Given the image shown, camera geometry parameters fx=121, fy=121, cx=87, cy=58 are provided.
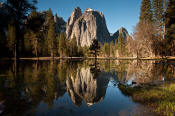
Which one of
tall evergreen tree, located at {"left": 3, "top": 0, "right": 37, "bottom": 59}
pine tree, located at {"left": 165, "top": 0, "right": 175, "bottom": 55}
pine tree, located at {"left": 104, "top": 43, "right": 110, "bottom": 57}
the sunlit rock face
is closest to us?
the sunlit rock face

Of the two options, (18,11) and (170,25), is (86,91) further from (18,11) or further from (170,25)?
(170,25)

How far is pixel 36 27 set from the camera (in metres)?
18.0

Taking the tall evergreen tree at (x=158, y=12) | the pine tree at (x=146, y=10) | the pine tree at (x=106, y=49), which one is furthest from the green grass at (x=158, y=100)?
the pine tree at (x=106, y=49)

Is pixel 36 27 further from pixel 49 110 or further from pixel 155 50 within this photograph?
pixel 155 50

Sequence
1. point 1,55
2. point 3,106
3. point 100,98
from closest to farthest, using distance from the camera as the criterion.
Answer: point 3,106, point 100,98, point 1,55

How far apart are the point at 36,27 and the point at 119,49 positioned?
75410mm

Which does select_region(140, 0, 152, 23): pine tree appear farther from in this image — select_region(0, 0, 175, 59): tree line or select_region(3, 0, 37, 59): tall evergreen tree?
select_region(3, 0, 37, 59): tall evergreen tree

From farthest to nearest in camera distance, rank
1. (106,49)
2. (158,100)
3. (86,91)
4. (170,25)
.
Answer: (106,49)
(170,25)
(86,91)
(158,100)

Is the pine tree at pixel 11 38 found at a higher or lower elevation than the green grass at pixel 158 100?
higher

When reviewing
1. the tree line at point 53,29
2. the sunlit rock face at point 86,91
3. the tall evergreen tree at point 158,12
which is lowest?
the sunlit rock face at point 86,91

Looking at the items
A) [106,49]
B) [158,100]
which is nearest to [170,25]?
[158,100]

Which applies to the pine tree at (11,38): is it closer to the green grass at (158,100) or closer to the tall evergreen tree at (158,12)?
the green grass at (158,100)

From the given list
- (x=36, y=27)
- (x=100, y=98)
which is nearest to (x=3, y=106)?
(x=100, y=98)

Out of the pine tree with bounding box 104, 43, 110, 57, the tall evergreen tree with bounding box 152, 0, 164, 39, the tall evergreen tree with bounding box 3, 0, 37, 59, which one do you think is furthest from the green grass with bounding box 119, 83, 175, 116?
the pine tree with bounding box 104, 43, 110, 57
